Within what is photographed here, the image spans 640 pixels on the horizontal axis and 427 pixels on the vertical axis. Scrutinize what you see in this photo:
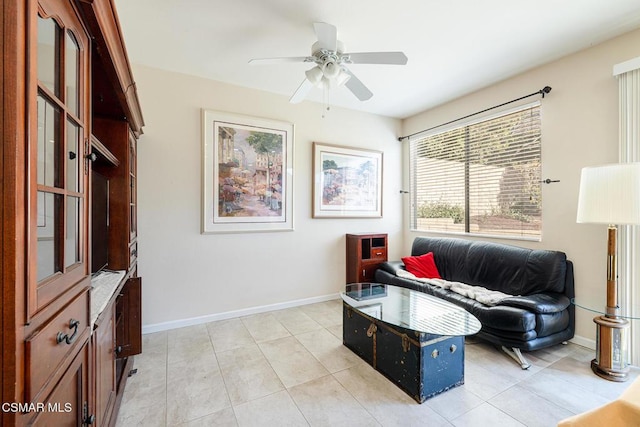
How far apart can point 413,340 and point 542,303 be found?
1.26 meters

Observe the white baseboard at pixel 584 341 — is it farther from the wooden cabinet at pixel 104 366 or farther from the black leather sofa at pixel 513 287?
the wooden cabinet at pixel 104 366

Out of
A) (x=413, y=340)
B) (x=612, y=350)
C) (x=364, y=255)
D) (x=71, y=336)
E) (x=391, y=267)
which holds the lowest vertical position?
(x=612, y=350)

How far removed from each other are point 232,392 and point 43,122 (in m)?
1.84

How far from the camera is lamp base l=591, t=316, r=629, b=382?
1.98 metres

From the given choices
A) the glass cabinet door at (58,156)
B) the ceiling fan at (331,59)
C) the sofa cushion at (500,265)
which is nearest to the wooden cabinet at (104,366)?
the glass cabinet door at (58,156)

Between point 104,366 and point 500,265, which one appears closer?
point 104,366

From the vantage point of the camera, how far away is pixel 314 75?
7.25 ft

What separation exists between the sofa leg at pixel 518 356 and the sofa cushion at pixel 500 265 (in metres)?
0.64

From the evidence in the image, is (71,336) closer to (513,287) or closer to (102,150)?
(102,150)

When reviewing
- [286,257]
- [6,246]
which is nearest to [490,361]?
[286,257]

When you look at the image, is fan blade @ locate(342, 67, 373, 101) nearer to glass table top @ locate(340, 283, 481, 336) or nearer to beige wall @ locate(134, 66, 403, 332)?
beige wall @ locate(134, 66, 403, 332)

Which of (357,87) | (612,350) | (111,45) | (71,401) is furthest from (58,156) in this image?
(612,350)

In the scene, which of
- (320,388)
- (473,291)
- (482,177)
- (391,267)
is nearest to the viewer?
(320,388)

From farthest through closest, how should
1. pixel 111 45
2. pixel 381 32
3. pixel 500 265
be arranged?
1. pixel 500 265
2. pixel 381 32
3. pixel 111 45
